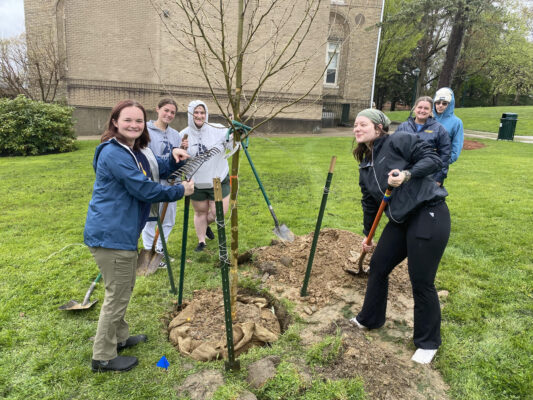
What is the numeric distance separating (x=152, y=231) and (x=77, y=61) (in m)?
17.0

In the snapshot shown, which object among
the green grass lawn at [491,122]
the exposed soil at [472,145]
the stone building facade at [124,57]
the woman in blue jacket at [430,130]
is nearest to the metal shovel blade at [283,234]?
the woman in blue jacket at [430,130]

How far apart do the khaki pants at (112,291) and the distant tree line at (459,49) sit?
14.9 m

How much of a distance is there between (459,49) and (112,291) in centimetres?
1624

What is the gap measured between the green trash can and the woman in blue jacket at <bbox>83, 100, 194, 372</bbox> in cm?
1758

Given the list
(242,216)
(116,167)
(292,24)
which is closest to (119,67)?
(292,24)

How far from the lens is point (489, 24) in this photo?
45.3 feet

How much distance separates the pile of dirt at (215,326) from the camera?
3.13 m

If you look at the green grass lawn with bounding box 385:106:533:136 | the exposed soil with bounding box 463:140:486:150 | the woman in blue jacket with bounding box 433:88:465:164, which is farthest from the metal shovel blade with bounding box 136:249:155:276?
the green grass lawn with bounding box 385:106:533:136

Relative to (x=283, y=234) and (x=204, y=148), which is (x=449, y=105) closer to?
(x=283, y=234)

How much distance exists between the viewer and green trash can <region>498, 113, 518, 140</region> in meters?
16.0

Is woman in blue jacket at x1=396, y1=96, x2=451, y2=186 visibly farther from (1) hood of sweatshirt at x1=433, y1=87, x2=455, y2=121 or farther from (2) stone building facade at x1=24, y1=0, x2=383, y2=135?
(2) stone building facade at x1=24, y1=0, x2=383, y2=135

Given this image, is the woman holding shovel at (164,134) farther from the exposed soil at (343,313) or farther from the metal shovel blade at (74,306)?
the exposed soil at (343,313)

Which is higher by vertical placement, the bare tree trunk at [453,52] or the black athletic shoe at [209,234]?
the bare tree trunk at [453,52]

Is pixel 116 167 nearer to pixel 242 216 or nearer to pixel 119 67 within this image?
pixel 242 216
